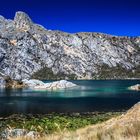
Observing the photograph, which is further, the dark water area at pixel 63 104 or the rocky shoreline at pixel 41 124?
the dark water area at pixel 63 104

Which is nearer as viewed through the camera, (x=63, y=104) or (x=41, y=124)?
(x=41, y=124)

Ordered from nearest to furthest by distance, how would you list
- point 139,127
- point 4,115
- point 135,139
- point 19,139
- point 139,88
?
point 135,139 < point 19,139 < point 139,127 < point 4,115 < point 139,88

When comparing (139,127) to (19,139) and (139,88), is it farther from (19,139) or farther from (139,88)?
Result: (139,88)

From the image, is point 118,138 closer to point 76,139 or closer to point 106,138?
point 106,138

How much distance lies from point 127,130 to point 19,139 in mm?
4903

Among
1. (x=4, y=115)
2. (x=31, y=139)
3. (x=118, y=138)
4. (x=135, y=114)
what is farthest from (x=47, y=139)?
(x=4, y=115)

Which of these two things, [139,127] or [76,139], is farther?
[139,127]

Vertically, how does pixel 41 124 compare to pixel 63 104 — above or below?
below

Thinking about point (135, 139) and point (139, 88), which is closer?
point (135, 139)

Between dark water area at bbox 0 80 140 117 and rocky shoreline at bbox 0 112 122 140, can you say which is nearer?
rocky shoreline at bbox 0 112 122 140

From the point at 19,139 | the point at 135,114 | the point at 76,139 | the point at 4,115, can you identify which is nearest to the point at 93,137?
the point at 76,139

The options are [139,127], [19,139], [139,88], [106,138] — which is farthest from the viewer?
[139,88]

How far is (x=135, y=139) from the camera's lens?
1354 cm

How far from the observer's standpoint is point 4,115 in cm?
8394
